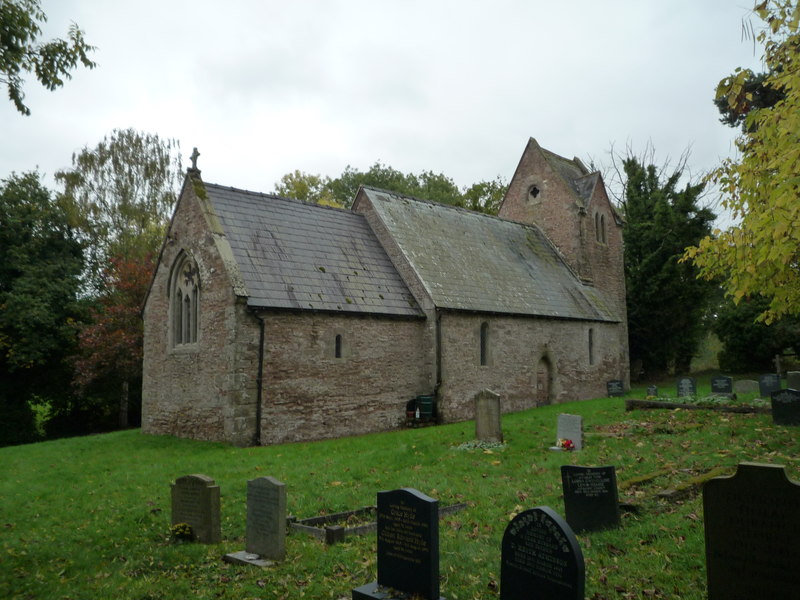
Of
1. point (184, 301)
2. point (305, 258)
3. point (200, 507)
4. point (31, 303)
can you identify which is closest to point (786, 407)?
point (200, 507)

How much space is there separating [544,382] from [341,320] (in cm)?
985

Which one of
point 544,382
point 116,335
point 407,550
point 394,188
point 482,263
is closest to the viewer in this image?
point 407,550

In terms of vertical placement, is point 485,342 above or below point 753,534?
above

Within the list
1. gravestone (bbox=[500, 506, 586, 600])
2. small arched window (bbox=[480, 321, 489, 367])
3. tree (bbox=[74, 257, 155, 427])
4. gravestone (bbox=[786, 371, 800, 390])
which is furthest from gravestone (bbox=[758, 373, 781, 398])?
tree (bbox=[74, 257, 155, 427])

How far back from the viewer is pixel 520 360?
894 inches

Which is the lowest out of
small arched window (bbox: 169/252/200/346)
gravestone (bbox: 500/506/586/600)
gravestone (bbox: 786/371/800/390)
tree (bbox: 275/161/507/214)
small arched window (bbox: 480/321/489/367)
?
gravestone (bbox: 500/506/586/600)

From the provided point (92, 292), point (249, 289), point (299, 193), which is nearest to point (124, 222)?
point (92, 292)

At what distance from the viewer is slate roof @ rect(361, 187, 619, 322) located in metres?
21.5

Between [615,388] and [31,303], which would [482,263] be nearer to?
[615,388]

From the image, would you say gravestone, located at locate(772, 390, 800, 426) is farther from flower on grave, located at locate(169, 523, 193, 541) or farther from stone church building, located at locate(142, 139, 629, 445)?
flower on grave, located at locate(169, 523, 193, 541)

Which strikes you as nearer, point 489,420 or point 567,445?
point 567,445

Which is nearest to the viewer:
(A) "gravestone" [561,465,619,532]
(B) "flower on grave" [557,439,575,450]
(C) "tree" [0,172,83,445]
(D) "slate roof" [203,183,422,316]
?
(A) "gravestone" [561,465,619,532]

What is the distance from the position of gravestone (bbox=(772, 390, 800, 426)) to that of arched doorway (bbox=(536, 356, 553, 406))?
1020 centimetres

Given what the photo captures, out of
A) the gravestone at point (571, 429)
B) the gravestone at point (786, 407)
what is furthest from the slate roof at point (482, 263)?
the gravestone at point (786, 407)
